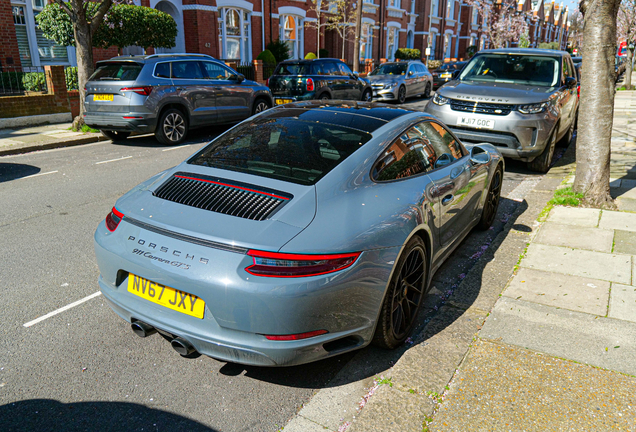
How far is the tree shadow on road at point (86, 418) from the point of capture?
107 inches

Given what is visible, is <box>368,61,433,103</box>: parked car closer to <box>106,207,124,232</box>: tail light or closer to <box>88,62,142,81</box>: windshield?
<box>88,62,142,81</box>: windshield

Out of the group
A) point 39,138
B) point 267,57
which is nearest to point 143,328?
point 39,138

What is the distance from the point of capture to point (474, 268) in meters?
4.77

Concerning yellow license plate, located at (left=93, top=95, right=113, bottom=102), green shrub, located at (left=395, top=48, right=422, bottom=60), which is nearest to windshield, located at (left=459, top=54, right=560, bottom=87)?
yellow license plate, located at (left=93, top=95, right=113, bottom=102)

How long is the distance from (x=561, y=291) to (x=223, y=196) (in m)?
2.89

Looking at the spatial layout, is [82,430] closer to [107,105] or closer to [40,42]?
[107,105]

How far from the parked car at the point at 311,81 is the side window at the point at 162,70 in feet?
12.9

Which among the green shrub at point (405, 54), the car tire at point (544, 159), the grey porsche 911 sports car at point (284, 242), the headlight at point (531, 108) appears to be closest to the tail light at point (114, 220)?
the grey porsche 911 sports car at point (284, 242)

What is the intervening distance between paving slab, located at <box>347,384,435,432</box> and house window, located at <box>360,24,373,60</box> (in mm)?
37339

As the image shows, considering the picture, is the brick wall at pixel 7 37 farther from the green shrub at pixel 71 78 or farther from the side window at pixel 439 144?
the side window at pixel 439 144

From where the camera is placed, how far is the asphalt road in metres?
2.81

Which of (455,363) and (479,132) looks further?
(479,132)

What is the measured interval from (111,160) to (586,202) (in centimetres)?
801

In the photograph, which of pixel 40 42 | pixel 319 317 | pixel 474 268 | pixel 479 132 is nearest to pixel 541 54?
pixel 479 132
